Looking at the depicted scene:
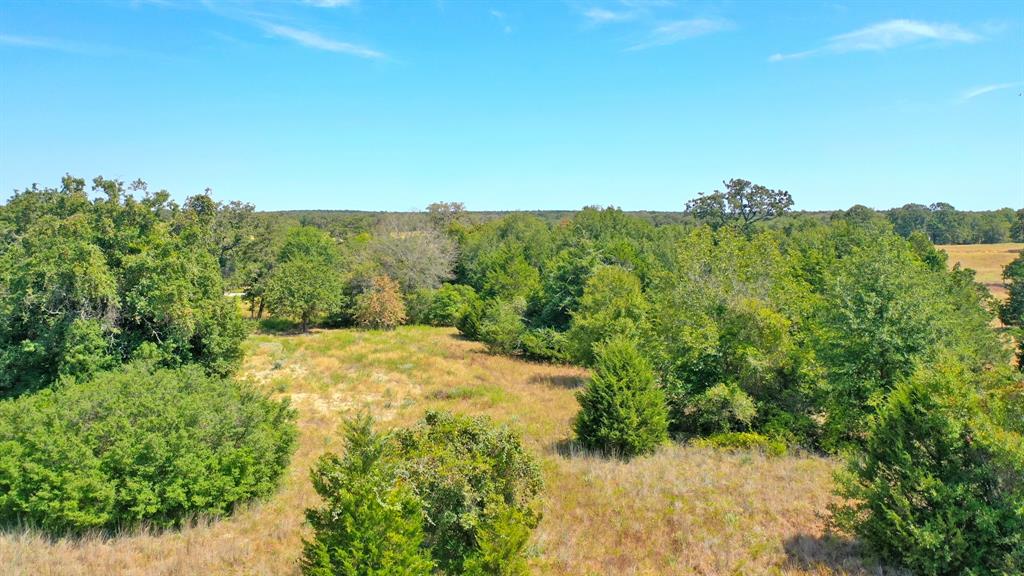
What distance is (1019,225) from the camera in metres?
98.5

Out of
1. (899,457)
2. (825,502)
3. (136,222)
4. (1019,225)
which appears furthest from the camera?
(1019,225)

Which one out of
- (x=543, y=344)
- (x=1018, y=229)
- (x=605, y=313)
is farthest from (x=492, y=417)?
(x=1018, y=229)

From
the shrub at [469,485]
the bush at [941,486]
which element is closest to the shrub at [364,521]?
the shrub at [469,485]

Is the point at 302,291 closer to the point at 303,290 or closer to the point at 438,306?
the point at 303,290

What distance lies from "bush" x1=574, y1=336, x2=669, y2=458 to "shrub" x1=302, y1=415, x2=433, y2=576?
9.04 metres

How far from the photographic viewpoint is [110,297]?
19578 millimetres

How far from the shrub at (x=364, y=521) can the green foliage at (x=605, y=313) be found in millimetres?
20351

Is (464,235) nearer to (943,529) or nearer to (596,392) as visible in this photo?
(596,392)

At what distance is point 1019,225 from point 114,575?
138 meters

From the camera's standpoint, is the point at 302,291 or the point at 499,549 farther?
the point at 302,291

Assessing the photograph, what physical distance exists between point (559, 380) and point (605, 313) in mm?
5160

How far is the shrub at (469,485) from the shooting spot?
26.5ft

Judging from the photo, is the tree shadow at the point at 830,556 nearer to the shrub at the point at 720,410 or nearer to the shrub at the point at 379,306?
the shrub at the point at 720,410

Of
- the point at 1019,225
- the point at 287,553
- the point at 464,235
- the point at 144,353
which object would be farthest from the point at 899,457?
the point at 1019,225
